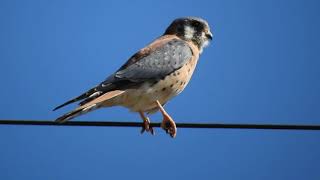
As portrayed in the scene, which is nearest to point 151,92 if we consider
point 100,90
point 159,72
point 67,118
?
point 159,72

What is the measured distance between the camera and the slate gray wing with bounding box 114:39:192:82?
6.03 meters

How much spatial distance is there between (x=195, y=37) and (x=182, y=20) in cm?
34

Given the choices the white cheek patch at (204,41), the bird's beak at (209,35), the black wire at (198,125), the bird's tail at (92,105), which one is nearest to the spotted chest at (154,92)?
the bird's tail at (92,105)

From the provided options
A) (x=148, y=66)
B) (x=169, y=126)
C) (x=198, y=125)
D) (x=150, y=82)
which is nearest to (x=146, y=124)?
(x=169, y=126)

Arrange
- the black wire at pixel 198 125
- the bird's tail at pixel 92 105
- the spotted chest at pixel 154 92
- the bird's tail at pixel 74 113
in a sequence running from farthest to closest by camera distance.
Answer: the spotted chest at pixel 154 92 < the bird's tail at pixel 92 105 < the bird's tail at pixel 74 113 < the black wire at pixel 198 125

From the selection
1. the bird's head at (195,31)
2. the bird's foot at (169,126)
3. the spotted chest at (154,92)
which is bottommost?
the bird's foot at (169,126)

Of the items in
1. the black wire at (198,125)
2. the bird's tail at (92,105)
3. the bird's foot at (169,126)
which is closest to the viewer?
the black wire at (198,125)

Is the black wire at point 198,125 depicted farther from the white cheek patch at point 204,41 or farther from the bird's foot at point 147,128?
the white cheek patch at point 204,41

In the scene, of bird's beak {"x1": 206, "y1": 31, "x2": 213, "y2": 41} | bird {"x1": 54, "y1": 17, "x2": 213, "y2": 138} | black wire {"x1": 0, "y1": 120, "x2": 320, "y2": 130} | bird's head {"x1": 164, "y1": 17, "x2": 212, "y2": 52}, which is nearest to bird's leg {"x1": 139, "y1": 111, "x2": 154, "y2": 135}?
bird {"x1": 54, "y1": 17, "x2": 213, "y2": 138}

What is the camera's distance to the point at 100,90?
5676 mm

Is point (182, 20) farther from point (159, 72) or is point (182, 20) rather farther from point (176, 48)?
point (159, 72)

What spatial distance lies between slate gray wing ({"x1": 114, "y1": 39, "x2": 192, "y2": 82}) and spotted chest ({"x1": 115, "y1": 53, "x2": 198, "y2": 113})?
6 centimetres

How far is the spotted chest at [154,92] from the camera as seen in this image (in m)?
5.97

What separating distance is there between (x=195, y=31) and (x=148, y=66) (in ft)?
4.38
